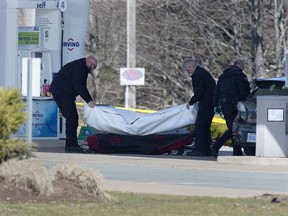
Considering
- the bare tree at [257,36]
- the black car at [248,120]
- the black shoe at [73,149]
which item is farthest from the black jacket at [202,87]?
the bare tree at [257,36]

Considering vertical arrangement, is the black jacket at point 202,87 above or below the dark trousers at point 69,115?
above

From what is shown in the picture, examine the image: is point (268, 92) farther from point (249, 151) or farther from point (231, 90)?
point (249, 151)

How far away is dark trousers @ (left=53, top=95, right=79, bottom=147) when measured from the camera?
71.7 ft

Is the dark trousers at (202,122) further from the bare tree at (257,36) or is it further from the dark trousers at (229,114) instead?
the bare tree at (257,36)

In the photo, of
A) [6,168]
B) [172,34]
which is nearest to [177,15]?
[172,34]

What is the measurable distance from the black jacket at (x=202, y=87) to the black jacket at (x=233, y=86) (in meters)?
0.37

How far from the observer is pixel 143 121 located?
21766 mm

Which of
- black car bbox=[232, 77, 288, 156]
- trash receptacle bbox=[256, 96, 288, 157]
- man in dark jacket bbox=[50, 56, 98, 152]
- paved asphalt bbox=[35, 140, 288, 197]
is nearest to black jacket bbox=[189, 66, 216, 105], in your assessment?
black car bbox=[232, 77, 288, 156]

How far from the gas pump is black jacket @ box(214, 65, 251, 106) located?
4.74 metres

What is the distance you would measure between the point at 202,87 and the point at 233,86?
650mm

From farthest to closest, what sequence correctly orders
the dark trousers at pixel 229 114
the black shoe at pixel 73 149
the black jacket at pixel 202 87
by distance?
the black shoe at pixel 73 149 < the black jacket at pixel 202 87 < the dark trousers at pixel 229 114

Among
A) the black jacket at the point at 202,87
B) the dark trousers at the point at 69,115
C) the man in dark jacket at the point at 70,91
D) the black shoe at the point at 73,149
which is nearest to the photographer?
the black jacket at the point at 202,87

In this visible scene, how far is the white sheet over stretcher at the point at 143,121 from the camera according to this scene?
21703mm

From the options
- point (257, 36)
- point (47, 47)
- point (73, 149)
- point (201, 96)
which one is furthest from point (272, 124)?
point (257, 36)
